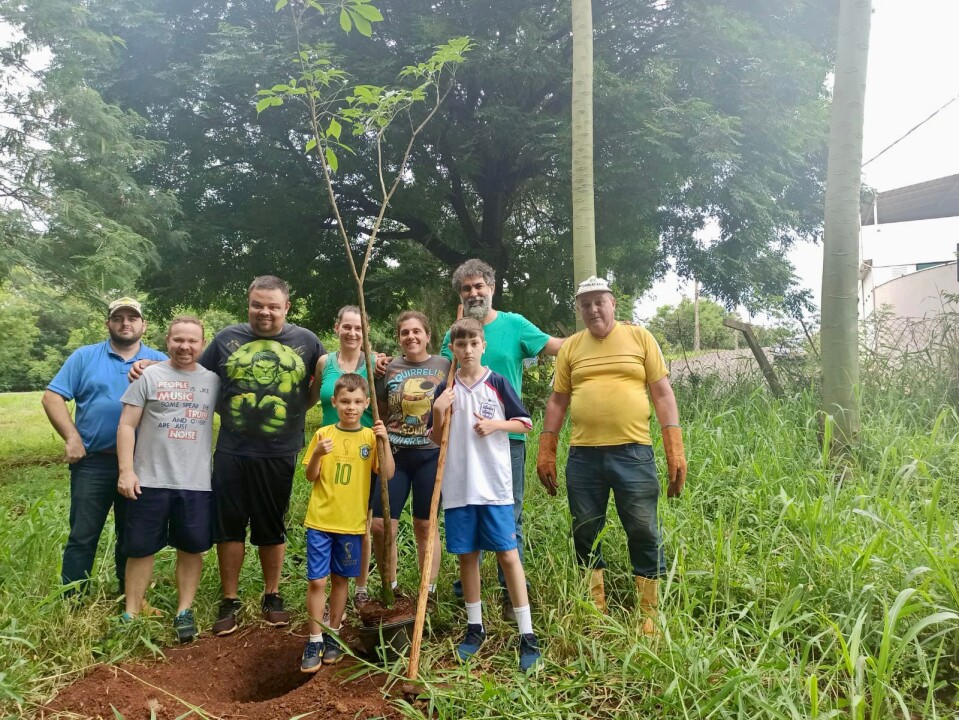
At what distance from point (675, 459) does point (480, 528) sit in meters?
0.95

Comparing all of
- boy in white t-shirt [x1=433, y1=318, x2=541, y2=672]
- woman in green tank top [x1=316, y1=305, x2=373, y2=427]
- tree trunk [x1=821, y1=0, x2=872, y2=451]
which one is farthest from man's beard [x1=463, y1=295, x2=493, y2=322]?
tree trunk [x1=821, y1=0, x2=872, y2=451]

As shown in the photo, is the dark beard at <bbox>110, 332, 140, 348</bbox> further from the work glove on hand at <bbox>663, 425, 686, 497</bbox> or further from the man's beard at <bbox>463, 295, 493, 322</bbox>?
the work glove on hand at <bbox>663, 425, 686, 497</bbox>

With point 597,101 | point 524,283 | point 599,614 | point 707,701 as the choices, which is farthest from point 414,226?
point 707,701

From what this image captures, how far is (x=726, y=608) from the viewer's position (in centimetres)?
288

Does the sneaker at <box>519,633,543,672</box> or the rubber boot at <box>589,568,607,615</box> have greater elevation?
the rubber boot at <box>589,568,607,615</box>

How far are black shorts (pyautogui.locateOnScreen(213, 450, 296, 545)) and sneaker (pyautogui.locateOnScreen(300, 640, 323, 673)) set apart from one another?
723 mm

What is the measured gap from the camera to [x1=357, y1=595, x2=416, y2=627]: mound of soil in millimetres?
2846

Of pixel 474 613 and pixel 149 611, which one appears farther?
pixel 149 611

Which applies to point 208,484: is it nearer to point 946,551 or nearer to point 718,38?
point 946,551

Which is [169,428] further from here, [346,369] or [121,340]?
[346,369]

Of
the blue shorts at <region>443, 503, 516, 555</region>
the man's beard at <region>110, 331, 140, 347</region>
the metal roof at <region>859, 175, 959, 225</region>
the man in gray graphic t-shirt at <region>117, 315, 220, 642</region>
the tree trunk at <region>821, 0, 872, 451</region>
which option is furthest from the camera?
the metal roof at <region>859, 175, 959, 225</region>

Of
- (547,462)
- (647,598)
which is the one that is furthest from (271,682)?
(647,598)

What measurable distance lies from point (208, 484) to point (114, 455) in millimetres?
543

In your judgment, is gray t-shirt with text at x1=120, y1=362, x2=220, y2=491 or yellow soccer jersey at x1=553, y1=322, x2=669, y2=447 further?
gray t-shirt with text at x1=120, y1=362, x2=220, y2=491
